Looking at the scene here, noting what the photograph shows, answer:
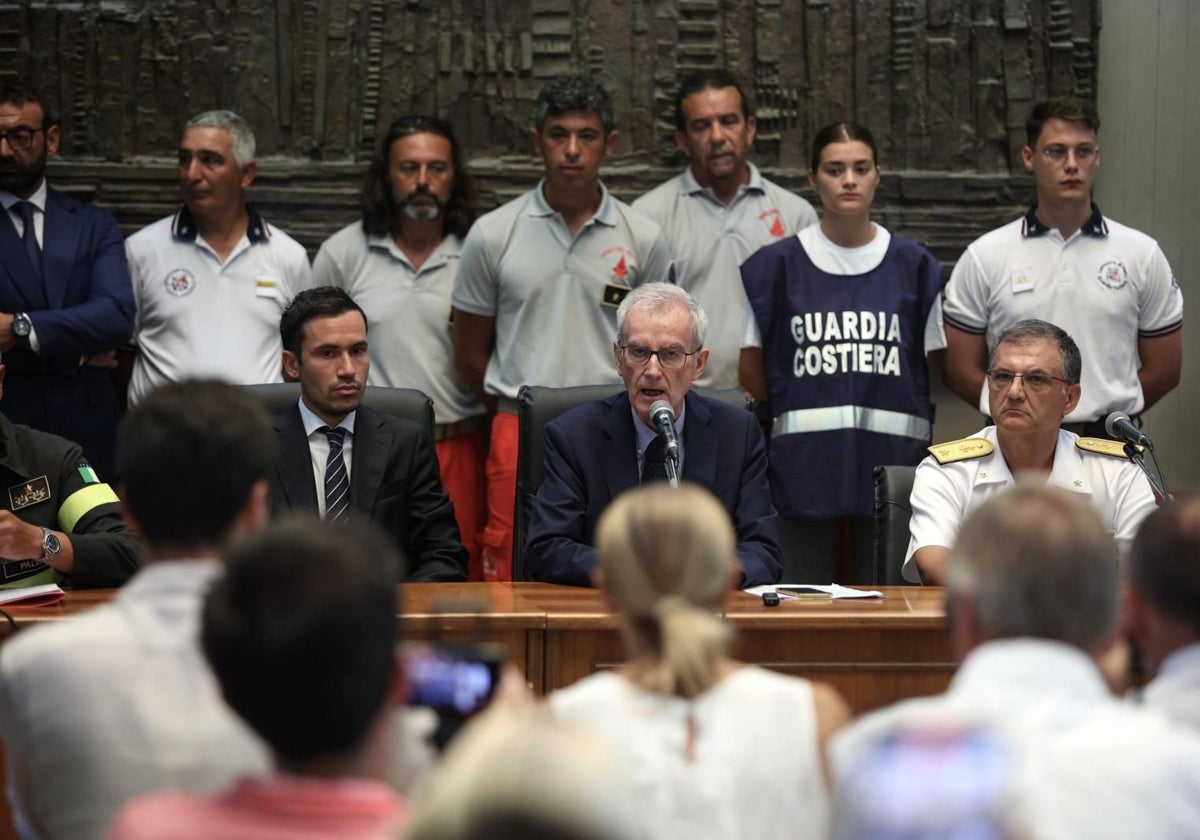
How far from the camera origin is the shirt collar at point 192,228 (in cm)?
510

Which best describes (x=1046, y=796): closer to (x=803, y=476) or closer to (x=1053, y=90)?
(x=803, y=476)

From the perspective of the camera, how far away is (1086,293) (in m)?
4.95

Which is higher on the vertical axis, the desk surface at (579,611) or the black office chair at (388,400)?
the black office chair at (388,400)

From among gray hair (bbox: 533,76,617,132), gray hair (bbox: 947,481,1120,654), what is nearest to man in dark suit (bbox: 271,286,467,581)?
gray hair (bbox: 533,76,617,132)

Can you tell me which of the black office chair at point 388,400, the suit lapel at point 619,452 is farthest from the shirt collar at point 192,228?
the suit lapel at point 619,452

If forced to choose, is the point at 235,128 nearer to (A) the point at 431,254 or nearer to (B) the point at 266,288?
(B) the point at 266,288

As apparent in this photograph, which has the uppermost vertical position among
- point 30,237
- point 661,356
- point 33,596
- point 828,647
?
point 30,237

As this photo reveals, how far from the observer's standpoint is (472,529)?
521cm

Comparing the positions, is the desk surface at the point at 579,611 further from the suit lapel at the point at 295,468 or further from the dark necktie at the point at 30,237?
the dark necktie at the point at 30,237

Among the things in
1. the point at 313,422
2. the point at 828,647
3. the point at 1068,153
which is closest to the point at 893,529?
the point at 828,647

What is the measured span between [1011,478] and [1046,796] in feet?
8.24

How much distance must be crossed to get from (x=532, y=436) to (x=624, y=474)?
0.32 meters

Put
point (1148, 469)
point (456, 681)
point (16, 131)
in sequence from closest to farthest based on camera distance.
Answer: point (456, 681) < point (1148, 469) < point (16, 131)

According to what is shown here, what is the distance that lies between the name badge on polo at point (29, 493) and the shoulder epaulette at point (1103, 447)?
8.06 feet
